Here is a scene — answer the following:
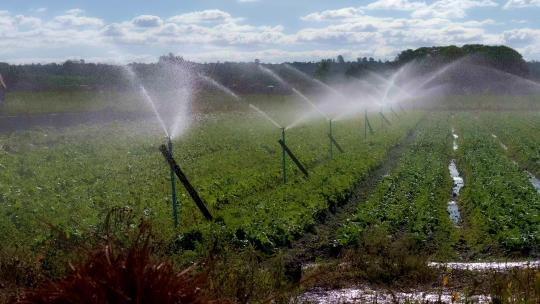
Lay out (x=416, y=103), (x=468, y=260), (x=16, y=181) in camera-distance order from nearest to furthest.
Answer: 1. (x=468, y=260)
2. (x=16, y=181)
3. (x=416, y=103)

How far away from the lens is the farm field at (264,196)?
40.2 ft

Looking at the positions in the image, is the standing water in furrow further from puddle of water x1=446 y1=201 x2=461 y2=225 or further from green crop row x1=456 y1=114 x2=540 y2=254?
green crop row x1=456 y1=114 x2=540 y2=254

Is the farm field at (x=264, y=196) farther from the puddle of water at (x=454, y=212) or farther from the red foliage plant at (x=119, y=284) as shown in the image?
the red foliage plant at (x=119, y=284)

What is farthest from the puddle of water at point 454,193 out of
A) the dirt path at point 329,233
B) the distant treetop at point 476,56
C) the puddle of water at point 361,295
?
the distant treetop at point 476,56

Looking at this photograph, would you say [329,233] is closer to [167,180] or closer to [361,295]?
[361,295]

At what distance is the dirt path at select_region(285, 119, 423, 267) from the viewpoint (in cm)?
1238

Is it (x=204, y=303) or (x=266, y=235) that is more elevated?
(x=204, y=303)

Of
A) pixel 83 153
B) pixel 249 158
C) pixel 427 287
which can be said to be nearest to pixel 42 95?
pixel 83 153

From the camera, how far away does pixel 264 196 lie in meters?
17.4

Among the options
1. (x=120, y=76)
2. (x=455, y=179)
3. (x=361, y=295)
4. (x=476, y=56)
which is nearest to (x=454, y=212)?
(x=455, y=179)

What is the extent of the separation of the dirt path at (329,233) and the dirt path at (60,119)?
26283 millimetres

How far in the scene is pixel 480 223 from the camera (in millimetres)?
14953

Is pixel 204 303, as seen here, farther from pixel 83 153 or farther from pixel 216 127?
pixel 216 127

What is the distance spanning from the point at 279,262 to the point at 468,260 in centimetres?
503
